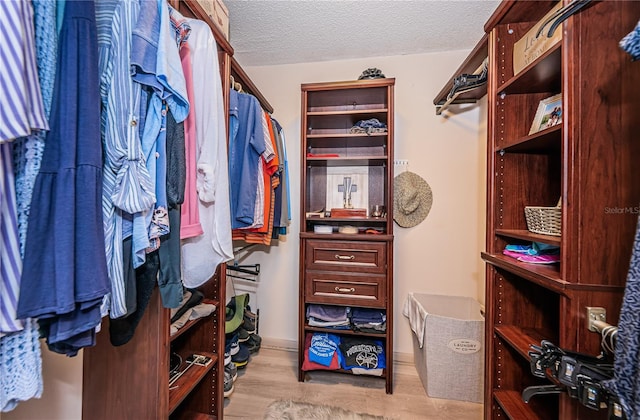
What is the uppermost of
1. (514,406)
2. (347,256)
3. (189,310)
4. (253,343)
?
(347,256)

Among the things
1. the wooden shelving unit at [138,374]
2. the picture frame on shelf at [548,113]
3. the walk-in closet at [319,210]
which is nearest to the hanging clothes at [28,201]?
the walk-in closet at [319,210]

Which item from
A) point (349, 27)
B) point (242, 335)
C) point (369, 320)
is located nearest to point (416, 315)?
point (369, 320)

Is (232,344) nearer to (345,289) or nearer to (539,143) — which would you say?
(345,289)

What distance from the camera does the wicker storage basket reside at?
3.10 feet

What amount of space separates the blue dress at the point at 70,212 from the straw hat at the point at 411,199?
1.97 metres

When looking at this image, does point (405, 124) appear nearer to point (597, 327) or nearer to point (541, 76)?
point (541, 76)

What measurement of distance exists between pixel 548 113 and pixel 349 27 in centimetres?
140

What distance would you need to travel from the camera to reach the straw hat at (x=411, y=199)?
2164 mm

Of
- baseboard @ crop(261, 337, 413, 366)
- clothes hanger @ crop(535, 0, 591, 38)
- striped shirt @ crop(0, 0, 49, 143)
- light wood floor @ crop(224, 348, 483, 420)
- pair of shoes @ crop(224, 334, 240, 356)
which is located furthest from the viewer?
baseboard @ crop(261, 337, 413, 366)

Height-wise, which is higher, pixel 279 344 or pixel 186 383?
pixel 186 383

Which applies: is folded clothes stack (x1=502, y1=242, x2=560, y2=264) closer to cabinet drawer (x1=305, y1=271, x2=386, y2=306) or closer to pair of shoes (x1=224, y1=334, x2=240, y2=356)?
cabinet drawer (x1=305, y1=271, x2=386, y2=306)

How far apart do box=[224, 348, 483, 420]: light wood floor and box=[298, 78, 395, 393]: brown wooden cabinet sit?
4.6 inches

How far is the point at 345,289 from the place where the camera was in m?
1.88

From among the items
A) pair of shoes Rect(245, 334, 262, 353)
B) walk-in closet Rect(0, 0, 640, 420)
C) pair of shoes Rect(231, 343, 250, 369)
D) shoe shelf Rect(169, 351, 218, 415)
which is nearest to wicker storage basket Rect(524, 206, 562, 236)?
walk-in closet Rect(0, 0, 640, 420)
